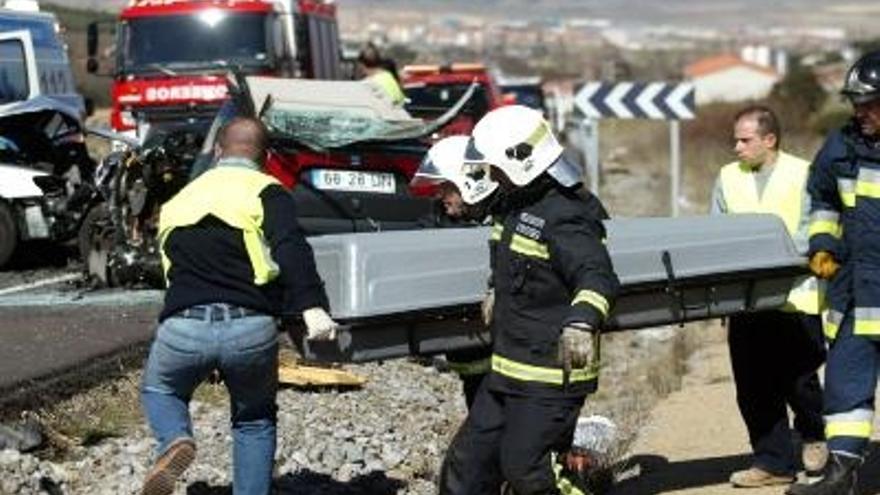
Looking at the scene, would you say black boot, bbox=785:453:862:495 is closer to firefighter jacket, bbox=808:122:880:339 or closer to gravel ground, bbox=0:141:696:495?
firefighter jacket, bbox=808:122:880:339

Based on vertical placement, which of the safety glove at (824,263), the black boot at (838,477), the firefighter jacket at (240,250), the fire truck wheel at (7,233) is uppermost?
the firefighter jacket at (240,250)

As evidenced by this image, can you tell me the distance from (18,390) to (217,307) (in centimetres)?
266

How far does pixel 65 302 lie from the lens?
12719mm

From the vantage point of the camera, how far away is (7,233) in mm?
15117

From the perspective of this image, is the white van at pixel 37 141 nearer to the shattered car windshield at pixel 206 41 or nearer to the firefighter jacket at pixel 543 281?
the shattered car windshield at pixel 206 41

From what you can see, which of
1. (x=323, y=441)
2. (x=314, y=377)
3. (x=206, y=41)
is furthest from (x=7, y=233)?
(x=323, y=441)

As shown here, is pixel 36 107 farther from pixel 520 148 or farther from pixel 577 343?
pixel 577 343

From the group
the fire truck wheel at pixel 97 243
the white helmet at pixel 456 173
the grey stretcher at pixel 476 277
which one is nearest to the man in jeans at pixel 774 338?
the grey stretcher at pixel 476 277

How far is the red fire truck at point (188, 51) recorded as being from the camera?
1845 centimetres

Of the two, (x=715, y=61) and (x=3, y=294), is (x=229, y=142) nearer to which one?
(x=3, y=294)

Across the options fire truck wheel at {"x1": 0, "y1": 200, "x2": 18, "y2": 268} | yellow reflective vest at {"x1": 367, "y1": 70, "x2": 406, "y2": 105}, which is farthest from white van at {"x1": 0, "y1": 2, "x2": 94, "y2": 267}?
yellow reflective vest at {"x1": 367, "y1": 70, "x2": 406, "y2": 105}

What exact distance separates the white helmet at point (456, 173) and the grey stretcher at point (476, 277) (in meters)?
0.24

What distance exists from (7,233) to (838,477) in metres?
9.35

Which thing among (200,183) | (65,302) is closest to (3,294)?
(65,302)
